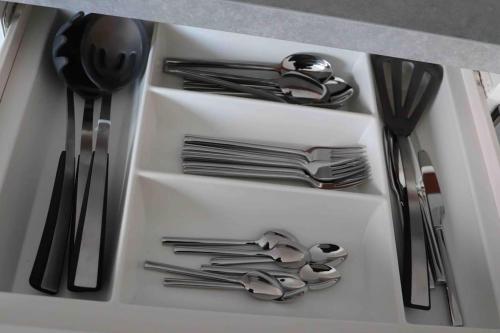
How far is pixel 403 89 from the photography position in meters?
0.90

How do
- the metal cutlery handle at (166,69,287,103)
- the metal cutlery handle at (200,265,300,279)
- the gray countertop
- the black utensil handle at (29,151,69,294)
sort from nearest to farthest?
the gray countertop, the black utensil handle at (29,151,69,294), the metal cutlery handle at (200,265,300,279), the metal cutlery handle at (166,69,287,103)

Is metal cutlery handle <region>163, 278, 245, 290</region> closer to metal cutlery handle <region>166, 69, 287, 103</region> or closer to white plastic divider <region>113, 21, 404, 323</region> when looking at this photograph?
white plastic divider <region>113, 21, 404, 323</region>

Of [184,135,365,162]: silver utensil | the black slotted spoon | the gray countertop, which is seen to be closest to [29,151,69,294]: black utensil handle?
[184,135,365,162]: silver utensil

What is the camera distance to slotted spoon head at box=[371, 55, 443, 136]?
847 mm

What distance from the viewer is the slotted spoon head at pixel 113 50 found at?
775mm

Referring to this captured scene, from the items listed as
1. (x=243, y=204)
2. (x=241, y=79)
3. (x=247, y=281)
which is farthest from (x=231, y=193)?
(x=241, y=79)

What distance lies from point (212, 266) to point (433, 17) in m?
0.47

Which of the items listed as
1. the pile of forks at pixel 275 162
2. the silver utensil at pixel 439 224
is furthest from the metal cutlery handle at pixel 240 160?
the silver utensil at pixel 439 224

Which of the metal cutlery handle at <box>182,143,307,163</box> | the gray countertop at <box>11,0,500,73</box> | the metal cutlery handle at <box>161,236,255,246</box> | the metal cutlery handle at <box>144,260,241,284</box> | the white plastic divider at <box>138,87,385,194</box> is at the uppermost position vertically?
the white plastic divider at <box>138,87,385,194</box>

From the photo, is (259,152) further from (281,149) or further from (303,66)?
(303,66)

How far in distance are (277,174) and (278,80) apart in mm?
Answer: 200

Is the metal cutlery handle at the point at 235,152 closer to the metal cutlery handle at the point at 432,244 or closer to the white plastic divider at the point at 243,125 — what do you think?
the white plastic divider at the point at 243,125

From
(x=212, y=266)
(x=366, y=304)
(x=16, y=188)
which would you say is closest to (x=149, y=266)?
(x=212, y=266)

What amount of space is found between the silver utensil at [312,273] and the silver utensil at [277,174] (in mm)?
135
